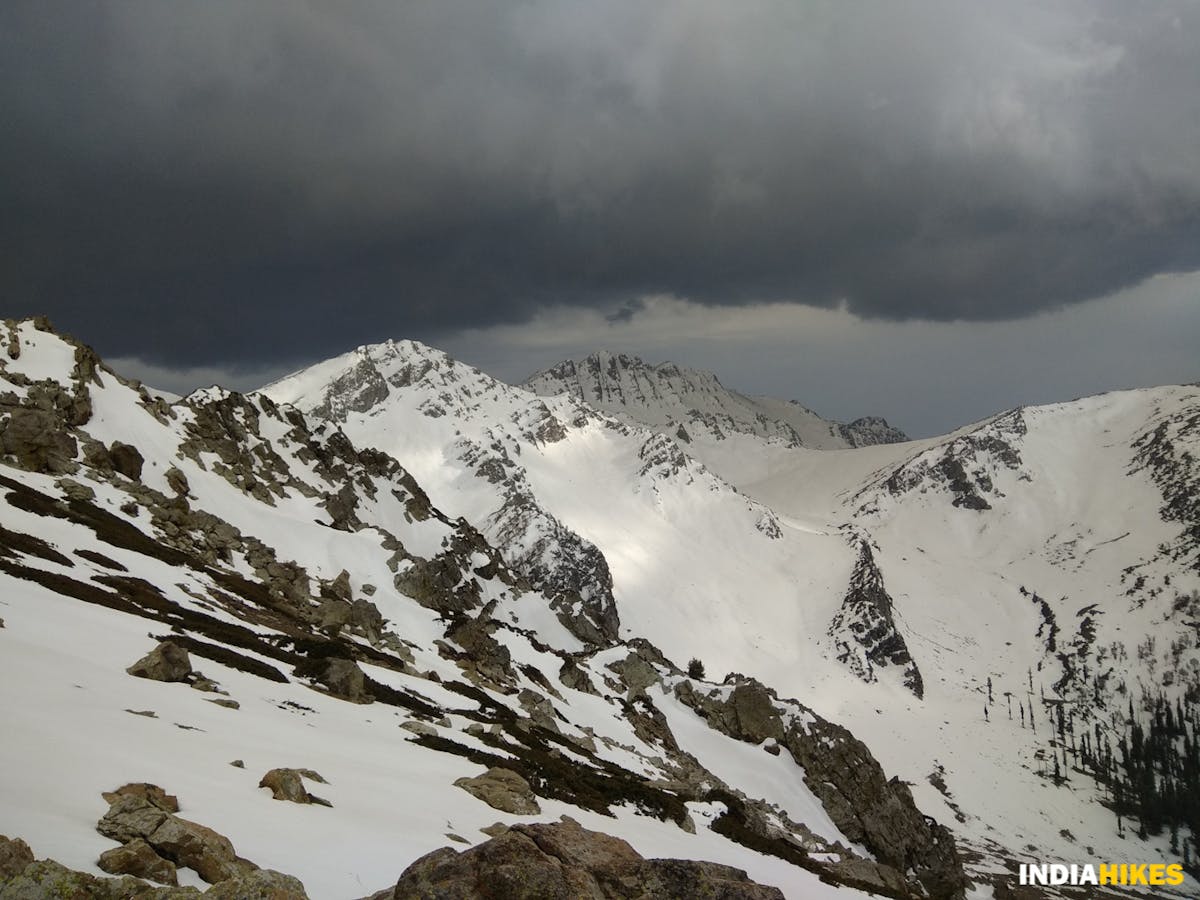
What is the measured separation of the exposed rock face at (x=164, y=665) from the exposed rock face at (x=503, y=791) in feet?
34.0

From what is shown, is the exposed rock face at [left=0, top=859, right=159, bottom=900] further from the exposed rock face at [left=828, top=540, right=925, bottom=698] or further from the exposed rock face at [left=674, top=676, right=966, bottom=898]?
the exposed rock face at [left=828, top=540, right=925, bottom=698]

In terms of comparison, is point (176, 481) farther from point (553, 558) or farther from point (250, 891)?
point (553, 558)

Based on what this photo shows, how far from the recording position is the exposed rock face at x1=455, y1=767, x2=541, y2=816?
23297mm

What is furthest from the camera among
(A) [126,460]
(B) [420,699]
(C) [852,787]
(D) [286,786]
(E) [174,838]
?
(C) [852,787]

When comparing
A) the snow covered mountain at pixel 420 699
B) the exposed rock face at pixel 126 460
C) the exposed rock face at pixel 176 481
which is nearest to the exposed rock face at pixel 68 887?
the snow covered mountain at pixel 420 699

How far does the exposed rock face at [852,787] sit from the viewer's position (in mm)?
71875

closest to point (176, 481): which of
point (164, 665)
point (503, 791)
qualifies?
point (164, 665)

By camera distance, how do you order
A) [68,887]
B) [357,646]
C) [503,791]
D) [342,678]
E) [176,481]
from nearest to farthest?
[68,887]
[503,791]
[342,678]
[357,646]
[176,481]

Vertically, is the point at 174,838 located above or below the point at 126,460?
below

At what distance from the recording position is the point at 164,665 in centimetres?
2434

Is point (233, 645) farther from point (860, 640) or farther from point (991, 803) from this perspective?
point (860, 640)

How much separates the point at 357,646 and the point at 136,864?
4764cm

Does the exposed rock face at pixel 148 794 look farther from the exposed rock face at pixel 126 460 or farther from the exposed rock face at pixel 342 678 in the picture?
the exposed rock face at pixel 126 460

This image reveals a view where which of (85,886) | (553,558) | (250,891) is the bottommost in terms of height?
(85,886)
